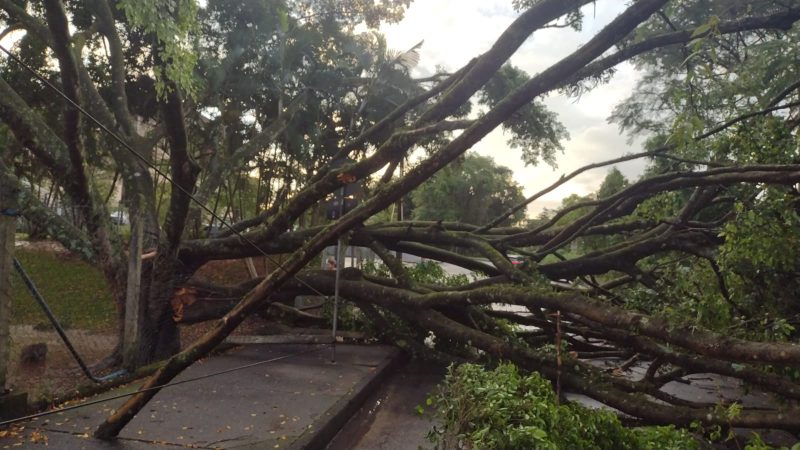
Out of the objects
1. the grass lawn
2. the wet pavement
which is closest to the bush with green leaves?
the wet pavement

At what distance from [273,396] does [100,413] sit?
1.65m

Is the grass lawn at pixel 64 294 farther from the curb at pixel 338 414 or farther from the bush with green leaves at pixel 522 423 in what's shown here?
the bush with green leaves at pixel 522 423

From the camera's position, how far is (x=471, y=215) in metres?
45.2

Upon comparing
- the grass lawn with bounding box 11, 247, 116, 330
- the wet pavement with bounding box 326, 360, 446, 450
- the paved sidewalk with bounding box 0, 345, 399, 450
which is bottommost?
the wet pavement with bounding box 326, 360, 446, 450

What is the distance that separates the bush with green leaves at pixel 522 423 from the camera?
8.46 ft

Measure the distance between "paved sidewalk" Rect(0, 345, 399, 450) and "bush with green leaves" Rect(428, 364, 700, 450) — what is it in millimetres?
1809

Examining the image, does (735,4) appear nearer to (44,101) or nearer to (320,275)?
(320,275)

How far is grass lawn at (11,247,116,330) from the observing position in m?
11.0

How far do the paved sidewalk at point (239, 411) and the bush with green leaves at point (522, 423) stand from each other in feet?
5.93

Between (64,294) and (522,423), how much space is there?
531 inches

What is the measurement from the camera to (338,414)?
5172mm

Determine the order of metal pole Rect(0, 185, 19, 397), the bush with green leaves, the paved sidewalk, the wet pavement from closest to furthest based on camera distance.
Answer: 1. the bush with green leaves
2. metal pole Rect(0, 185, 19, 397)
3. the paved sidewalk
4. the wet pavement

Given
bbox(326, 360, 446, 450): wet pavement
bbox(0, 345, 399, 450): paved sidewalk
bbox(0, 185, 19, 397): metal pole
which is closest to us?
bbox(0, 185, 19, 397): metal pole

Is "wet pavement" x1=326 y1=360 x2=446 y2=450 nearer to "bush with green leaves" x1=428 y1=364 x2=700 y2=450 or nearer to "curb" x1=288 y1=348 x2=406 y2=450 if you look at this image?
"curb" x1=288 y1=348 x2=406 y2=450
